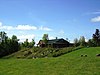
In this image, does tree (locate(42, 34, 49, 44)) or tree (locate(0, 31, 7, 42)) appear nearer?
tree (locate(42, 34, 49, 44))

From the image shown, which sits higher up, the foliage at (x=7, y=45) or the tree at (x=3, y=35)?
the tree at (x=3, y=35)

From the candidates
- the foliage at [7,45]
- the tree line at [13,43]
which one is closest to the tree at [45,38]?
the tree line at [13,43]

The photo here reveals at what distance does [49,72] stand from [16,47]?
80063 mm

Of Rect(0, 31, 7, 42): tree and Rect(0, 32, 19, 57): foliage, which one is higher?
Rect(0, 31, 7, 42): tree

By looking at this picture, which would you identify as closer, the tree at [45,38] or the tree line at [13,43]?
the tree line at [13,43]

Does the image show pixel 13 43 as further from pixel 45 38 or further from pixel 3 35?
pixel 45 38

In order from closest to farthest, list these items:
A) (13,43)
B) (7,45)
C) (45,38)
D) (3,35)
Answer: (7,45)
(13,43)
(45,38)
(3,35)

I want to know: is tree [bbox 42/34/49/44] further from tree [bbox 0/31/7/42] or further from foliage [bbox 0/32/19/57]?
tree [bbox 0/31/7/42]

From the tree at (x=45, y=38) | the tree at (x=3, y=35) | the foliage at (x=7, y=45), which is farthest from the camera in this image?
the tree at (x=3, y=35)

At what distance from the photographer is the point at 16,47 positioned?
101938 millimetres

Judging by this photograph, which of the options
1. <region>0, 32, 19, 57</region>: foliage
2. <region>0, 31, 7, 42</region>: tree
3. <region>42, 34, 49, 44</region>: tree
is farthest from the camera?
<region>0, 31, 7, 42</region>: tree

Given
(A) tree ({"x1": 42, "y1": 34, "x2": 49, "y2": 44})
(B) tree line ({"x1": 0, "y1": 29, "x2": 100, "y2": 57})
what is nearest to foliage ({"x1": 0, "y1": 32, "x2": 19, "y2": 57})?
(B) tree line ({"x1": 0, "y1": 29, "x2": 100, "y2": 57})

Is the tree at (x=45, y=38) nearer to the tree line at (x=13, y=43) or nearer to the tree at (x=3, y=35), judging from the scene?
the tree line at (x=13, y=43)

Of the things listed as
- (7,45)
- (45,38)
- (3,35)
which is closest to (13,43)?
(7,45)
